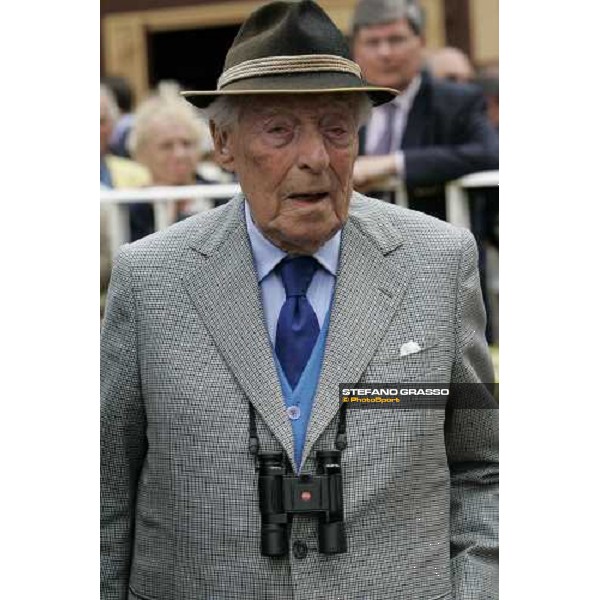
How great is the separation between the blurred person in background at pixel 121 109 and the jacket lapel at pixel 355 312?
51cm

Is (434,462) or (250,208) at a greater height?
(250,208)

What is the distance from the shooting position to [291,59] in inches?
77.4

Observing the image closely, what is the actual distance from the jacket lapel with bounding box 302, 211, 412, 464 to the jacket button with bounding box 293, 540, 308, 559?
0.14 meters

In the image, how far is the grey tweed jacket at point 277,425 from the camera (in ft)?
6.43

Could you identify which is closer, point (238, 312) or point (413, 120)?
point (238, 312)

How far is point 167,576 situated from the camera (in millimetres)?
2018

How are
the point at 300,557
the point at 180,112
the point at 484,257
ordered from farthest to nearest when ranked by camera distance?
the point at 180,112, the point at 484,257, the point at 300,557

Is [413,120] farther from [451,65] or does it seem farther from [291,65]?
[291,65]

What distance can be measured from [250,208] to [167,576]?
67cm

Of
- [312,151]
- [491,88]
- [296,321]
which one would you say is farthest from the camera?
[491,88]

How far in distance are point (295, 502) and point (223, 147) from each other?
643 millimetres

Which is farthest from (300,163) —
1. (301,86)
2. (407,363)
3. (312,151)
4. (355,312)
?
(407,363)
